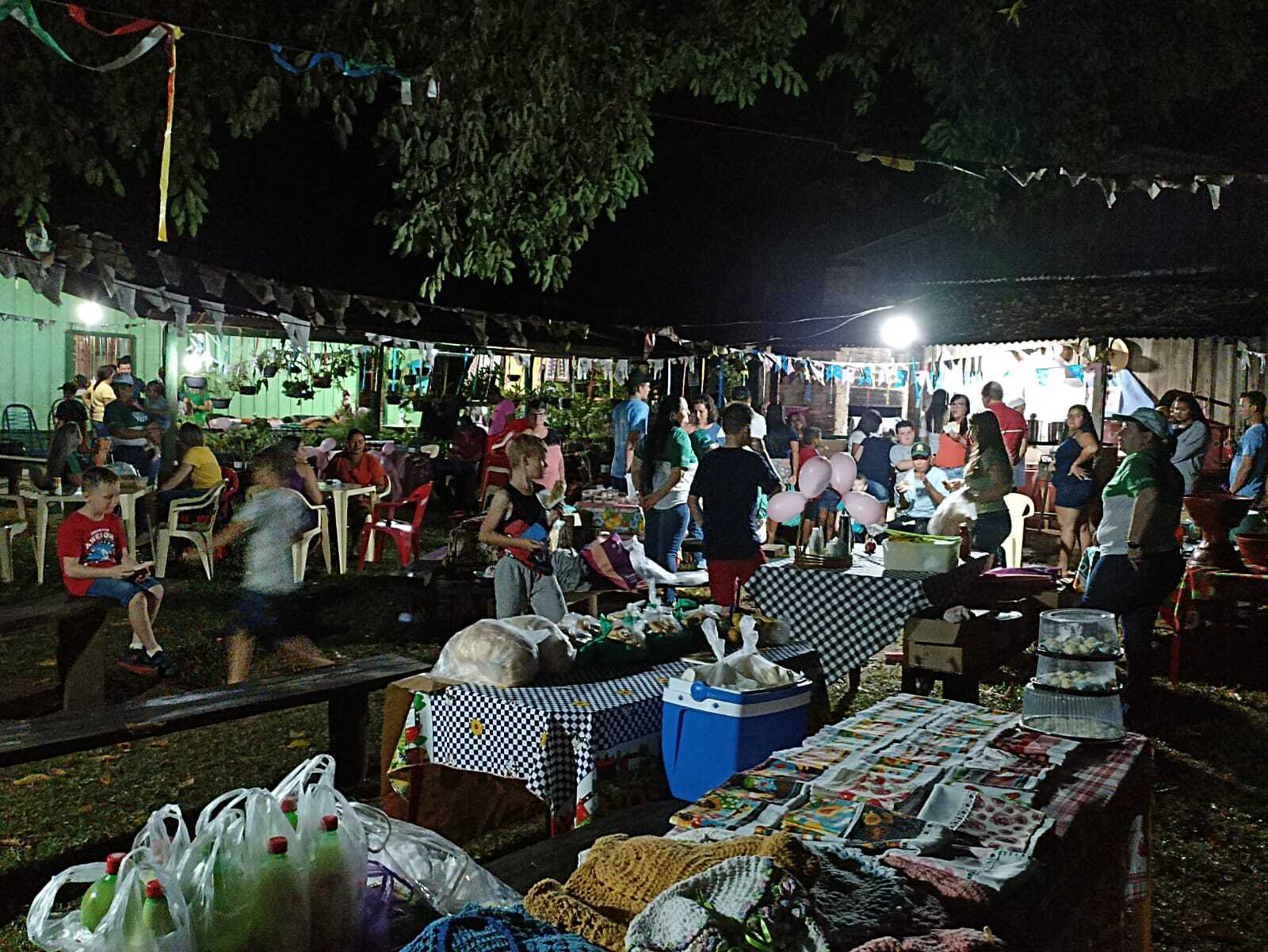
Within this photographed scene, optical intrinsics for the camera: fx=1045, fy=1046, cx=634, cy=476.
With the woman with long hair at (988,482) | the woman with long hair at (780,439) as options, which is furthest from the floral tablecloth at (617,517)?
the woman with long hair at (780,439)

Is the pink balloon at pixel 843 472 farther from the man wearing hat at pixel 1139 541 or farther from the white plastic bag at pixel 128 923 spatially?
the white plastic bag at pixel 128 923

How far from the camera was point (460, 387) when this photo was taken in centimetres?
1820

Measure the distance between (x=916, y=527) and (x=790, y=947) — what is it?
7948 mm

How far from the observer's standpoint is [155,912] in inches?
60.8

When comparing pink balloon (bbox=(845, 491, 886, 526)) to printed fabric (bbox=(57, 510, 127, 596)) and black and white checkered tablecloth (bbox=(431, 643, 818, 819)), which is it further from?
printed fabric (bbox=(57, 510, 127, 596))

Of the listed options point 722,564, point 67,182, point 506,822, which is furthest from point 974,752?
point 67,182

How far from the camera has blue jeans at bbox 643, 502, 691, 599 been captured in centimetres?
898

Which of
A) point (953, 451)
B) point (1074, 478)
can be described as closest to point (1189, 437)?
point (1074, 478)

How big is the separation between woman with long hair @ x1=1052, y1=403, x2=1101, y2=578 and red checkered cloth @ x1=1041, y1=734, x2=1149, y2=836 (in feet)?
25.3

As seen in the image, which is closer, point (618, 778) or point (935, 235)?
point (618, 778)

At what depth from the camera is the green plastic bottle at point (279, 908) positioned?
164 cm

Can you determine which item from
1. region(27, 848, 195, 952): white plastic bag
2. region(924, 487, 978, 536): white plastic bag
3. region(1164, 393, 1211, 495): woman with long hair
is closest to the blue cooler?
region(27, 848, 195, 952): white plastic bag

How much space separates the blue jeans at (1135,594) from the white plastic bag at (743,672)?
360 centimetres

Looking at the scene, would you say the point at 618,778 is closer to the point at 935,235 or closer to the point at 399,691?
the point at 399,691
